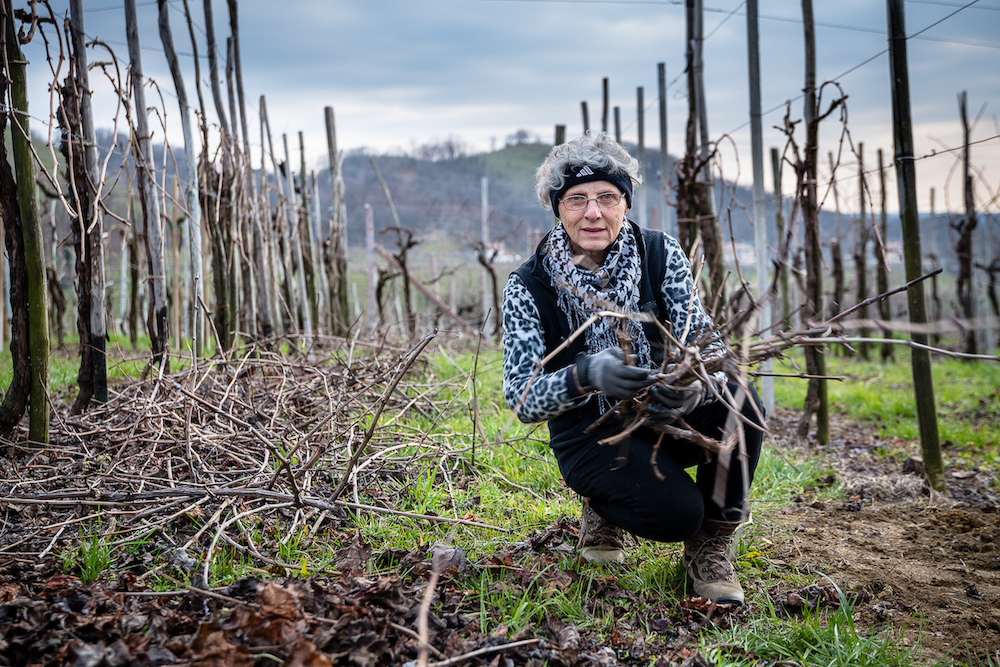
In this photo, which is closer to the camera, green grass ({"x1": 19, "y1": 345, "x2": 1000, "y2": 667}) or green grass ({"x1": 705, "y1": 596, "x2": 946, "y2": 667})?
green grass ({"x1": 705, "y1": 596, "x2": 946, "y2": 667})

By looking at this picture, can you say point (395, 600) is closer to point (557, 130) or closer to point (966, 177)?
point (557, 130)

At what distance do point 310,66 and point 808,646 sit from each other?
9036 mm

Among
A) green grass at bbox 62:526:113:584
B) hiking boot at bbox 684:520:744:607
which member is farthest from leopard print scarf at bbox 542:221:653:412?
green grass at bbox 62:526:113:584

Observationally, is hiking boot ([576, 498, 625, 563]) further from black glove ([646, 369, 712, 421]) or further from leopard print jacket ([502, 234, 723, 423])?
black glove ([646, 369, 712, 421])

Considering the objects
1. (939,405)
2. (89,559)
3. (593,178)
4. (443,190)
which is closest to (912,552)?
(593,178)

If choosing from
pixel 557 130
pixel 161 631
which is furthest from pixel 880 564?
pixel 557 130

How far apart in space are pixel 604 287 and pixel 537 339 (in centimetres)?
28

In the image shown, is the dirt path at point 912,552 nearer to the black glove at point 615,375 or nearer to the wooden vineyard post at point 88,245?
the black glove at point 615,375

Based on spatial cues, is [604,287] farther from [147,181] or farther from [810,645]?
[147,181]

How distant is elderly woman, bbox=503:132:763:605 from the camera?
1.92 m

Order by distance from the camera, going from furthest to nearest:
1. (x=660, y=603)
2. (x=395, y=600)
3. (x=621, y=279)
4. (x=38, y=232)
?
(x=38, y=232) → (x=621, y=279) → (x=660, y=603) → (x=395, y=600)

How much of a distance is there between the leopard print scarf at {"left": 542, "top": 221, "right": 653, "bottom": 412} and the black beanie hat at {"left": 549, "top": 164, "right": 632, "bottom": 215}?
132 millimetres

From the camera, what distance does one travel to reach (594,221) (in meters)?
2.12

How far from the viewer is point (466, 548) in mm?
2250
